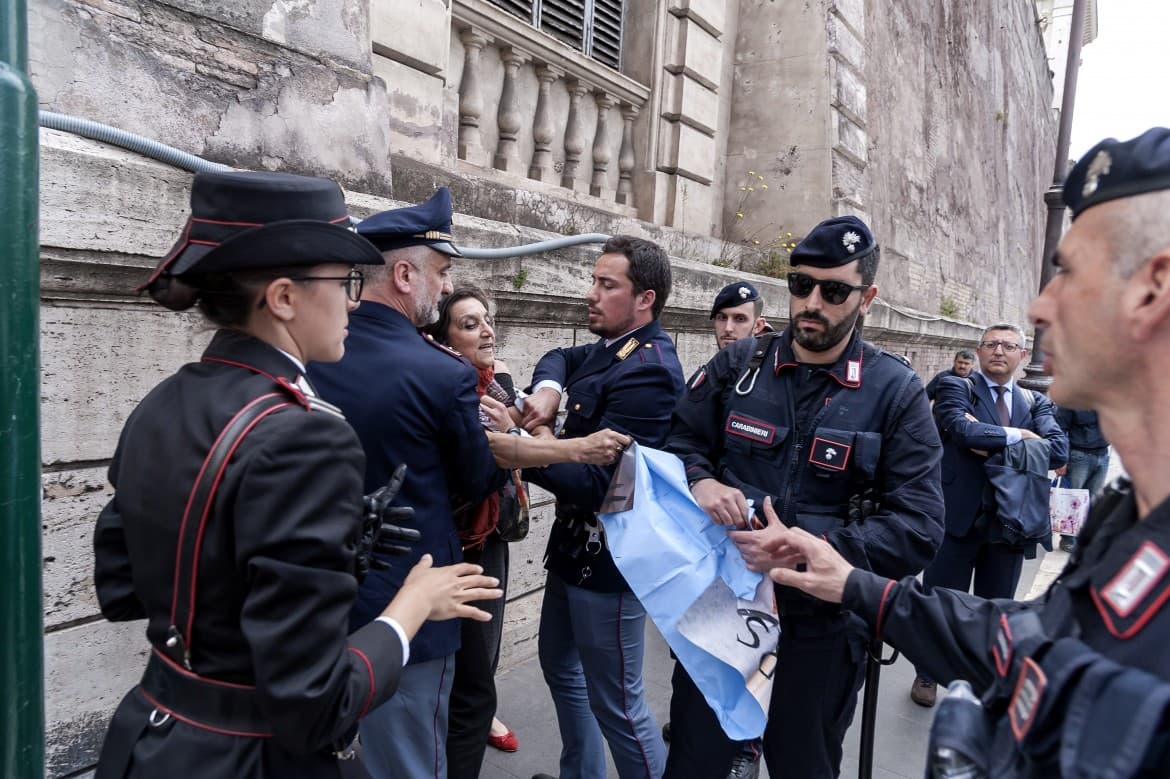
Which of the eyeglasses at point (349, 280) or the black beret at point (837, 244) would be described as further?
the black beret at point (837, 244)

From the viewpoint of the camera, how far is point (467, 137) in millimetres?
5414

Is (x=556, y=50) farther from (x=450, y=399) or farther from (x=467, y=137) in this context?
(x=450, y=399)

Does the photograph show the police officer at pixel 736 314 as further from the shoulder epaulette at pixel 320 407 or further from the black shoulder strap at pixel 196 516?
the black shoulder strap at pixel 196 516

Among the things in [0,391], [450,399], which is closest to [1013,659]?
[450,399]

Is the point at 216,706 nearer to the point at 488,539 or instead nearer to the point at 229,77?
the point at 488,539

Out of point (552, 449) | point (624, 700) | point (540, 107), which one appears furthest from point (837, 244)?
point (540, 107)

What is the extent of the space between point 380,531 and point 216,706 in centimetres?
46

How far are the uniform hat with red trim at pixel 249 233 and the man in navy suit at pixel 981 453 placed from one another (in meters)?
4.18

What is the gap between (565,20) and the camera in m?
6.25

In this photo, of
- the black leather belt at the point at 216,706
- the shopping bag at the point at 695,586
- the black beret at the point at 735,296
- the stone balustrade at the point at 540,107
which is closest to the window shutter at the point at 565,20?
the stone balustrade at the point at 540,107

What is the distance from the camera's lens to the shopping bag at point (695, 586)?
7.61 ft

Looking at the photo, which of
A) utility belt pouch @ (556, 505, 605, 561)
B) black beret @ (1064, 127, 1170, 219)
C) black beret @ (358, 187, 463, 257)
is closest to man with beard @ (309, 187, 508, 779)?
black beret @ (358, 187, 463, 257)

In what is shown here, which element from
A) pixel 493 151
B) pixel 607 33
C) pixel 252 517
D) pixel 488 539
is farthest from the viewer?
pixel 607 33

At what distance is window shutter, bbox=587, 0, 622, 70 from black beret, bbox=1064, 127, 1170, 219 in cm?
594
